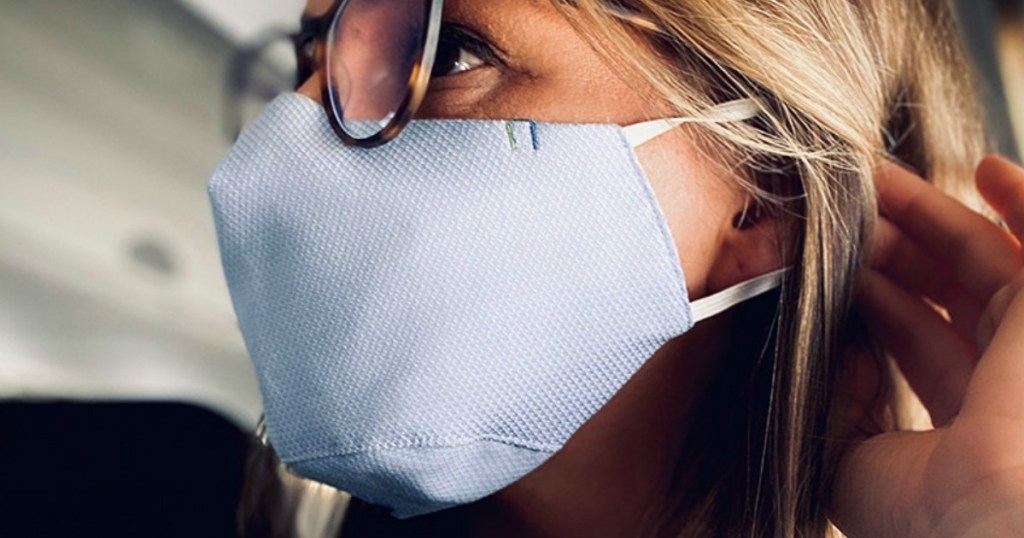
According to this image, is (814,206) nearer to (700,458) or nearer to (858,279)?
(858,279)

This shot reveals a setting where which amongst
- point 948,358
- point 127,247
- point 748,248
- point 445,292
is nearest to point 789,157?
point 748,248

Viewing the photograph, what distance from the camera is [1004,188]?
1.05m

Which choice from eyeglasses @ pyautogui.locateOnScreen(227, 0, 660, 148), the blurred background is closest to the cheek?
eyeglasses @ pyautogui.locateOnScreen(227, 0, 660, 148)

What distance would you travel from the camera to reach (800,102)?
0.91 metres

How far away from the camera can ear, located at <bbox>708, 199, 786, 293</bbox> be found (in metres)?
0.96

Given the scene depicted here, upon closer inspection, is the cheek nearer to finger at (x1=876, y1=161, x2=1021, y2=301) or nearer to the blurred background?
finger at (x1=876, y1=161, x2=1021, y2=301)

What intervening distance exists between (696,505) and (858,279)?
32cm

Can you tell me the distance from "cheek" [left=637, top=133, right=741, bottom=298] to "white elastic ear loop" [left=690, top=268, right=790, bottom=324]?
0.07ft

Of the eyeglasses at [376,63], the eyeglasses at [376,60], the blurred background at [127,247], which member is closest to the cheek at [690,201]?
the eyeglasses at [376,60]

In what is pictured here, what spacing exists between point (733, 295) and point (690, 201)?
4.1 inches

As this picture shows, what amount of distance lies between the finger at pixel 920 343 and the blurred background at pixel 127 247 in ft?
2.10

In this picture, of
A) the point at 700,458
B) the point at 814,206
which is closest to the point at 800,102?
the point at 814,206

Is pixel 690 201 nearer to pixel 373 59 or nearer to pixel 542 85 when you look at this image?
pixel 542 85

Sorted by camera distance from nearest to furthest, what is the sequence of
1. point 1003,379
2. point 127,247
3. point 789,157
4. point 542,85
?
point 1003,379, point 542,85, point 789,157, point 127,247
